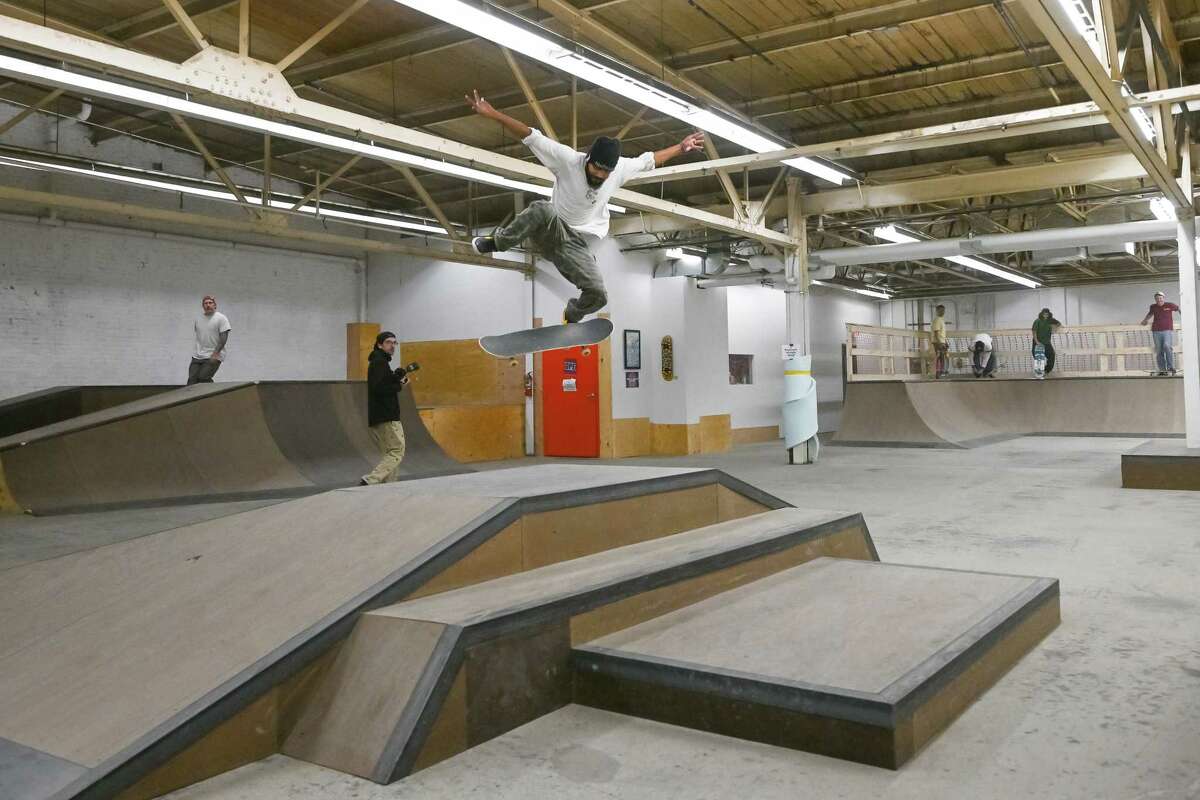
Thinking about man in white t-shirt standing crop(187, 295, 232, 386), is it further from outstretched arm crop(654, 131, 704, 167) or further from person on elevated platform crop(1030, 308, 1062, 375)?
person on elevated platform crop(1030, 308, 1062, 375)

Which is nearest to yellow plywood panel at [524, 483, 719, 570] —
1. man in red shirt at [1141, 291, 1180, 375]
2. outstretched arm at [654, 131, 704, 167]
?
outstretched arm at [654, 131, 704, 167]

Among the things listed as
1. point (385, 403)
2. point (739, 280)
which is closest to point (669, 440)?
point (739, 280)

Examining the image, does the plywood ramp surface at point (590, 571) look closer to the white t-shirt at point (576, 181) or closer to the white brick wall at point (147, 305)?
the white t-shirt at point (576, 181)

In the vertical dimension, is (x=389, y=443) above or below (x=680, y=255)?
below

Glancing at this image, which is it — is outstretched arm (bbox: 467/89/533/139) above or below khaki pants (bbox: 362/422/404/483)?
→ above

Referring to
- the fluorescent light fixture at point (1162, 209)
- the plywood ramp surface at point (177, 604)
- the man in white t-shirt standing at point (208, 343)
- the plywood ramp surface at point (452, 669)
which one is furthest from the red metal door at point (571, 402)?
the plywood ramp surface at point (452, 669)

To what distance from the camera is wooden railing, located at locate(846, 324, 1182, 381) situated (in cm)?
1709

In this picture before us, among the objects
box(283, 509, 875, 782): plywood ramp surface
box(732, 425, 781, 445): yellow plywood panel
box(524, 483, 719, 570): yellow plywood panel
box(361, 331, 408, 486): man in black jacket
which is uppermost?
box(361, 331, 408, 486): man in black jacket

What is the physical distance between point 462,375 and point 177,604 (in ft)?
42.8

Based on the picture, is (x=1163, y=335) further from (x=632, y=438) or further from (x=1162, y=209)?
(x=632, y=438)

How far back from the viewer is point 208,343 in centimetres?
1052

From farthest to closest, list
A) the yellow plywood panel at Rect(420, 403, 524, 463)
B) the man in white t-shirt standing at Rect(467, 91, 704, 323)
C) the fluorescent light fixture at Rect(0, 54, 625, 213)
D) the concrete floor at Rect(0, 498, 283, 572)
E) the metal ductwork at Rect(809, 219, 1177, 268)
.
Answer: the yellow plywood panel at Rect(420, 403, 524, 463) → the metal ductwork at Rect(809, 219, 1177, 268) → the fluorescent light fixture at Rect(0, 54, 625, 213) → the concrete floor at Rect(0, 498, 283, 572) → the man in white t-shirt standing at Rect(467, 91, 704, 323)

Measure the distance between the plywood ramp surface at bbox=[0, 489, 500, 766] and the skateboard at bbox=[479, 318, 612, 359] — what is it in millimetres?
2241

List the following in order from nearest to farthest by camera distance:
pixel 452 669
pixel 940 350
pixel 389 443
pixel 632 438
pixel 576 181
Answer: pixel 452 669
pixel 576 181
pixel 389 443
pixel 632 438
pixel 940 350
